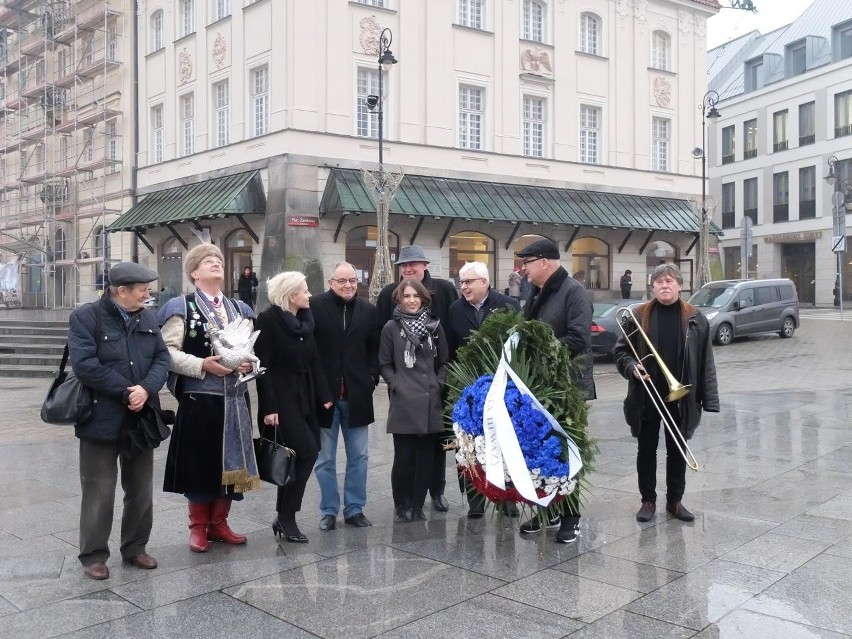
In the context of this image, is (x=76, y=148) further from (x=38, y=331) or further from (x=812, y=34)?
(x=812, y=34)

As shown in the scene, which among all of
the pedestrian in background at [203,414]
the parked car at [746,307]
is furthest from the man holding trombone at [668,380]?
the parked car at [746,307]

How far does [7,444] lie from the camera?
30.2 feet

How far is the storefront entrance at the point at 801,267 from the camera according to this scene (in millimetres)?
47281

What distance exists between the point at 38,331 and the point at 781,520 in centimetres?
1793

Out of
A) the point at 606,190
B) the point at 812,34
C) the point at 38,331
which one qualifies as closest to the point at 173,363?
the point at 38,331

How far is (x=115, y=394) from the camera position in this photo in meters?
4.80

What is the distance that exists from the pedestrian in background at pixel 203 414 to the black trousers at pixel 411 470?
1144mm

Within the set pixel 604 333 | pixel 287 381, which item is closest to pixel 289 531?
pixel 287 381

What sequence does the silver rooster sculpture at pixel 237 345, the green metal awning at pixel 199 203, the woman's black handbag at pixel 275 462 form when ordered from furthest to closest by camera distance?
the green metal awning at pixel 199 203
the woman's black handbag at pixel 275 462
the silver rooster sculpture at pixel 237 345

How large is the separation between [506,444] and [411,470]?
1063mm

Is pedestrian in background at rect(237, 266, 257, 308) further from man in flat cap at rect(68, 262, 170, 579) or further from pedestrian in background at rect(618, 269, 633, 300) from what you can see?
man in flat cap at rect(68, 262, 170, 579)

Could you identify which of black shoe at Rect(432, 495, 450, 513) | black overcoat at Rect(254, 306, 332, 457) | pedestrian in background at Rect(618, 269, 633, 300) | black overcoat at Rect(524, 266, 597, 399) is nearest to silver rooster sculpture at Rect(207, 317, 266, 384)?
black overcoat at Rect(254, 306, 332, 457)

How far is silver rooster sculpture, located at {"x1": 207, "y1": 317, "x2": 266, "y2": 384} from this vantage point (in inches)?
204

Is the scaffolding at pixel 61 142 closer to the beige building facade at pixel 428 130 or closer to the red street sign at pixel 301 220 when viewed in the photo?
the beige building facade at pixel 428 130
